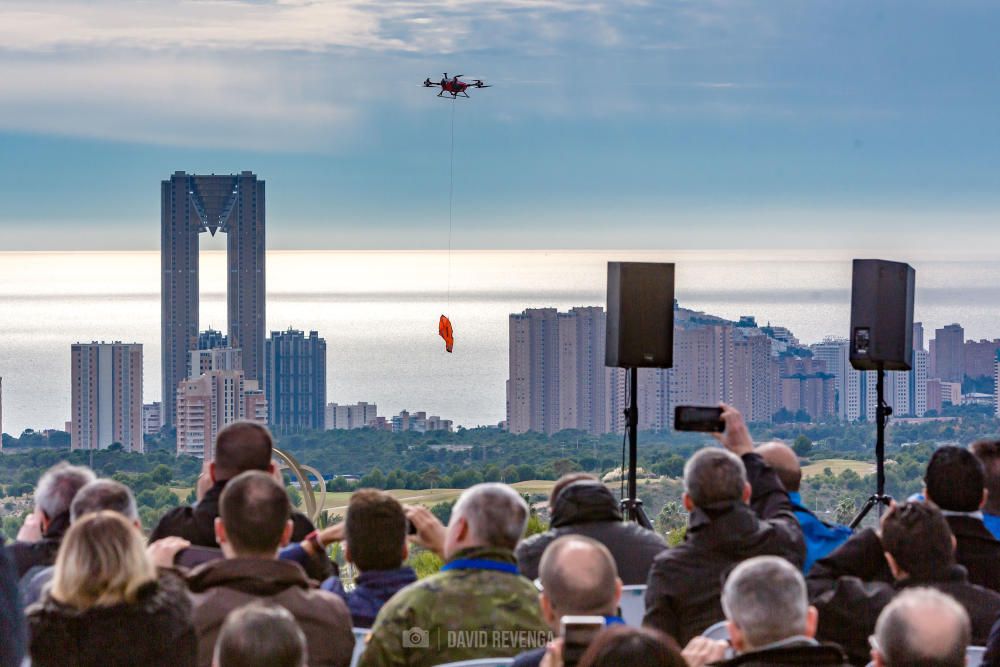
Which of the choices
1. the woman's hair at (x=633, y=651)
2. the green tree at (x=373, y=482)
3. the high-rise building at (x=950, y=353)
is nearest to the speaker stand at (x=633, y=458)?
the green tree at (x=373, y=482)

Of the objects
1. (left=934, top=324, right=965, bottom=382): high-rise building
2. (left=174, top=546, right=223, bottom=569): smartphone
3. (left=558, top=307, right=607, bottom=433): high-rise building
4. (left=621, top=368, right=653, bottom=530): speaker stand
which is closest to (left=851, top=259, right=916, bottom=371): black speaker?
(left=621, top=368, right=653, bottom=530): speaker stand

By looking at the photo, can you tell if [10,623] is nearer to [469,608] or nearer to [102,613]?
[102,613]

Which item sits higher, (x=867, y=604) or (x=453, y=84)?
(x=453, y=84)

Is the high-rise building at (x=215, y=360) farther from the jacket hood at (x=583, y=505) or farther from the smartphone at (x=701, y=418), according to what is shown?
the jacket hood at (x=583, y=505)

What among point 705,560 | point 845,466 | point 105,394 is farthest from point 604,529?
point 105,394

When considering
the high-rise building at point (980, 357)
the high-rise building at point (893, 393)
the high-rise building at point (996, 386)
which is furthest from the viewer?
the high-rise building at point (980, 357)
